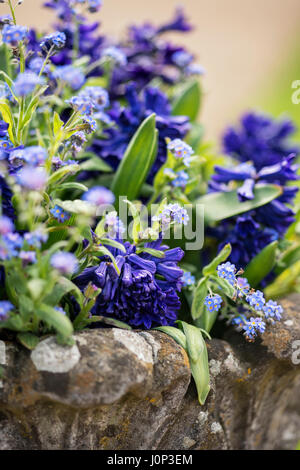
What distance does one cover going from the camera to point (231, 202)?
1.35 metres

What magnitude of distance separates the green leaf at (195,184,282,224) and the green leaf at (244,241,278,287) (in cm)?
12

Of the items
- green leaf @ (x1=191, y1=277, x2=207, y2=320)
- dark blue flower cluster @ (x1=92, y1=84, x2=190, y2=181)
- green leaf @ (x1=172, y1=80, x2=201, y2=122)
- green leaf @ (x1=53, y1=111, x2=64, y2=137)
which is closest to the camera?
green leaf @ (x1=53, y1=111, x2=64, y2=137)

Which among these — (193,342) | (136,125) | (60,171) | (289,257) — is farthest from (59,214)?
(289,257)

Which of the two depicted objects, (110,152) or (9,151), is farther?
(110,152)

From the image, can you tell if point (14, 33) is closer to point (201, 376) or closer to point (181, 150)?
point (181, 150)

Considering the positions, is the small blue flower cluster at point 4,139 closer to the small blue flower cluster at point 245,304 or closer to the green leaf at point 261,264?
the small blue flower cluster at point 245,304

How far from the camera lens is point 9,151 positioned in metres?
0.96

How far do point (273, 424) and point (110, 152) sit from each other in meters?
0.92

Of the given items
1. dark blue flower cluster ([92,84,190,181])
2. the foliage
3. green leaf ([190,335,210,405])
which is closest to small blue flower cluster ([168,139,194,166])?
the foliage

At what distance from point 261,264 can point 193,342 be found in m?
0.32

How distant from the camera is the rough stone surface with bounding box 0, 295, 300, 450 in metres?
0.89

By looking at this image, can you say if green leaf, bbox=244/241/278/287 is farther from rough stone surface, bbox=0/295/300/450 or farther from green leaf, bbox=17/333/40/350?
green leaf, bbox=17/333/40/350
